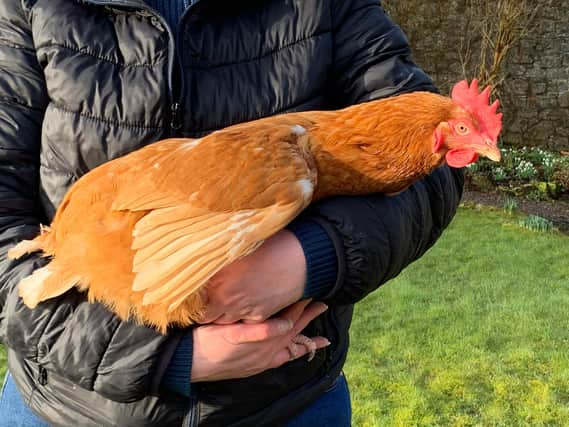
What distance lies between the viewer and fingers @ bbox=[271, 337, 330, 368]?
1316 mm

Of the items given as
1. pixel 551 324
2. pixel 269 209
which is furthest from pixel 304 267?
pixel 551 324

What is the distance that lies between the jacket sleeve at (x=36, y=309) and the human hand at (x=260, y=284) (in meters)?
0.13

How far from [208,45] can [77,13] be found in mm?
287

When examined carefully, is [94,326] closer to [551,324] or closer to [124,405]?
[124,405]

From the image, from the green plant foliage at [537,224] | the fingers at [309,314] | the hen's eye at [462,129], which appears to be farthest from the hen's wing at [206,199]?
the green plant foliage at [537,224]

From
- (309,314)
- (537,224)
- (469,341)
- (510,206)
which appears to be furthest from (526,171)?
(309,314)

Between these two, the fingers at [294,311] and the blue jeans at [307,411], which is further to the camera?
the blue jeans at [307,411]

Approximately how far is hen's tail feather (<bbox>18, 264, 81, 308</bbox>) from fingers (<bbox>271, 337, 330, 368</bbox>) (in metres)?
0.46

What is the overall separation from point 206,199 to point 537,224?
6094mm

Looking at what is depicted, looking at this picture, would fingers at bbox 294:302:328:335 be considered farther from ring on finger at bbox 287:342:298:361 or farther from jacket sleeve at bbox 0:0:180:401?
jacket sleeve at bbox 0:0:180:401

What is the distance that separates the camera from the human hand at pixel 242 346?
1229 mm

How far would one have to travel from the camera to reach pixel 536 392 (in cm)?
381

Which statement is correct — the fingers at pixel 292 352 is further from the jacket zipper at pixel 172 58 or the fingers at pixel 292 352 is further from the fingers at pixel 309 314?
the jacket zipper at pixel 172 58

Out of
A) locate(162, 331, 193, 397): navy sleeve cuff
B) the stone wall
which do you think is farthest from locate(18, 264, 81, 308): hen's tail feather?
the stone wall
